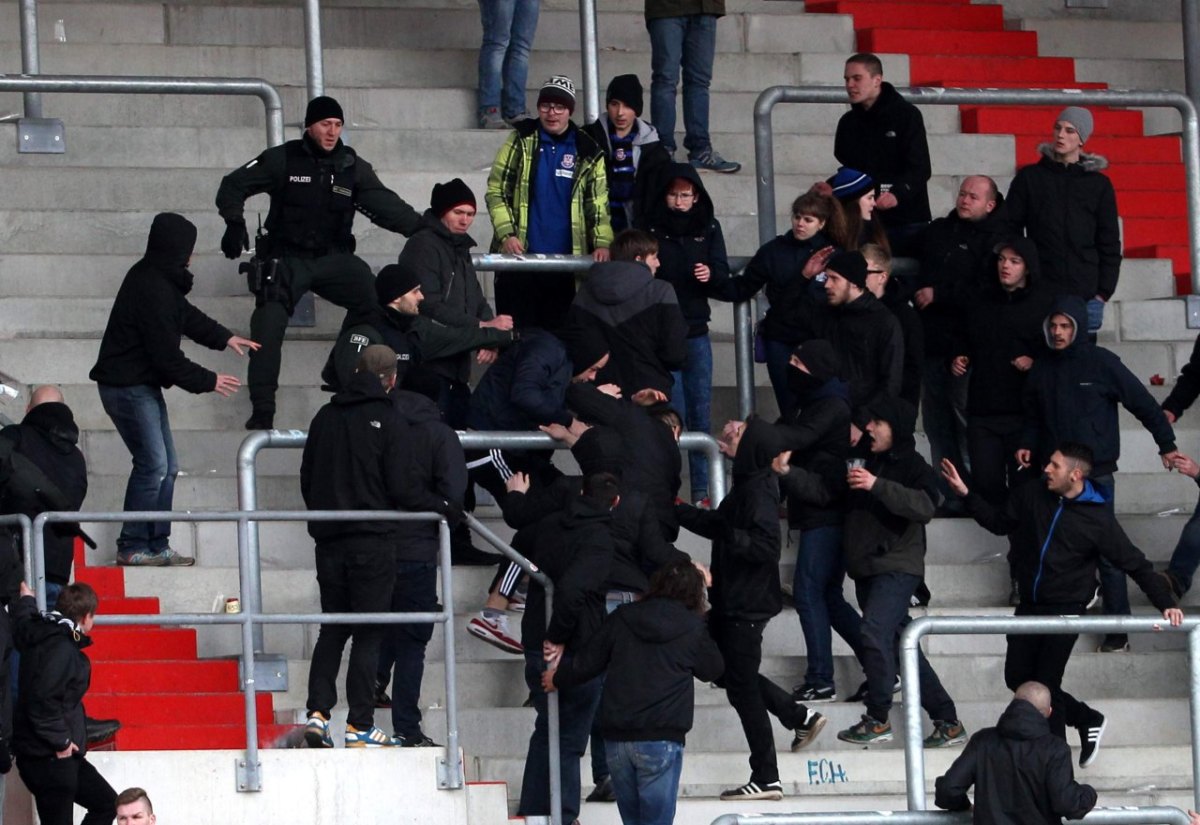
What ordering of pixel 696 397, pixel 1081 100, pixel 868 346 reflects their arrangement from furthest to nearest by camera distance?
1. pixel 1081 100
2. pixel 696 397
3. pixel 868 346

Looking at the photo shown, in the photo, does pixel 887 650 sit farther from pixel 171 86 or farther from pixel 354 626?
pixel 171 86

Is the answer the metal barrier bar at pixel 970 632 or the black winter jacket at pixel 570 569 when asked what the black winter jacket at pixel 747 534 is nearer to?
the black winter jacket at pixel 570 569

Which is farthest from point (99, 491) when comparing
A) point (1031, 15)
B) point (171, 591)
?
point (1031, 15)

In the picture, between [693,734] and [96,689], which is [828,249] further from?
[96,689]

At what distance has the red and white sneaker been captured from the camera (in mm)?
11711

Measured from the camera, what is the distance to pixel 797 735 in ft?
37.7

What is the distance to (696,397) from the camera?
512 inches

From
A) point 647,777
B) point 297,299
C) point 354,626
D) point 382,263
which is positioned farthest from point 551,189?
point 647,777

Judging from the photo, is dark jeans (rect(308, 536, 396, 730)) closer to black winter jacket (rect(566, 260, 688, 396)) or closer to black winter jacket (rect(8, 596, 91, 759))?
black winter jacket (rect(8, 596, 91, 759))

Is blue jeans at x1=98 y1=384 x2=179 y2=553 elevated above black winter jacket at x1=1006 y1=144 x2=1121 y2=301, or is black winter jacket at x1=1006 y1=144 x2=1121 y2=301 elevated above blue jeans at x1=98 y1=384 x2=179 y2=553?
black winter jacket at x1=1006 y1=144 x2=1121 y2=301

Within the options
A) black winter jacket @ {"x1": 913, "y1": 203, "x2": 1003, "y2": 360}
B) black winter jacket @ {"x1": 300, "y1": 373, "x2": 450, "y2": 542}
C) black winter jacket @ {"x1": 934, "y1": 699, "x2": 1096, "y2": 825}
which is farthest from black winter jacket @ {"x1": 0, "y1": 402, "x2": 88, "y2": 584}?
black winter jacket @ {"x1": 913, "y1": 203, "x2": 1003, "y2": 360}

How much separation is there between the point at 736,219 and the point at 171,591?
4.33 m

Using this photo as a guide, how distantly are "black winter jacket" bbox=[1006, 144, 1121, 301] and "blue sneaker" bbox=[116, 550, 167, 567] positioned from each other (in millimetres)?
4550

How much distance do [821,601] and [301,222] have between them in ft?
10.1
